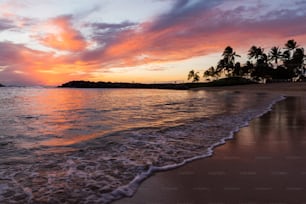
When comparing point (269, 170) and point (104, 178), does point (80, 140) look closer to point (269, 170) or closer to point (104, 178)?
point (104, 178)

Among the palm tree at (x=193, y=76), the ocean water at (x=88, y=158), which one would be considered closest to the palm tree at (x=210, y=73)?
the palm tree at (x=193, y=76)

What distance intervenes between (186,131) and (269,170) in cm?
498

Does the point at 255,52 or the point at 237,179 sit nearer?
the point at 237,179

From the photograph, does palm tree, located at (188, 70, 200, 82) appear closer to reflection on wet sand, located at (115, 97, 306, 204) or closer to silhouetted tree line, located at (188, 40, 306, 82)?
silhouetted tree line, located at (188, 40, 306, 82)

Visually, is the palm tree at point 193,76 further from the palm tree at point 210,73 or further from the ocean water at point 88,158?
the ocean water at point 88,158

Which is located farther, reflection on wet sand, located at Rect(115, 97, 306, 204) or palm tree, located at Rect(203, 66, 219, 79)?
palm tree, located at Rect(203, 66, 219, 79)

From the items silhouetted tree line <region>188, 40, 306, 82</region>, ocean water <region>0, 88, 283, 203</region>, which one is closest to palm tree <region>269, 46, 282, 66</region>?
silhouetted tree line <region>188, 40, 306, 82</region>

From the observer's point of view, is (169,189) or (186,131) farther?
(186,131)

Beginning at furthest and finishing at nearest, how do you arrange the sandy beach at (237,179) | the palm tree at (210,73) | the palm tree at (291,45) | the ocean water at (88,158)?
the palm tree at (210,73) → the palm tree at (291,45) → the ocean water at (88,158) → the sandy beach at (237,179)

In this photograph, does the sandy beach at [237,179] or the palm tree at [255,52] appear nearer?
the sandy beach at [237,179]

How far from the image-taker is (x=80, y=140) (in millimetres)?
8492

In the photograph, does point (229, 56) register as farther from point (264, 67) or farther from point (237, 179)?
point (237, 179)

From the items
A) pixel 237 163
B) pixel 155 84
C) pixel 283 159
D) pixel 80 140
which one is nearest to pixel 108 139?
pixel 80 140

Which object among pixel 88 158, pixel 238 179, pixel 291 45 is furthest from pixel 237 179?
pixel 291 45
